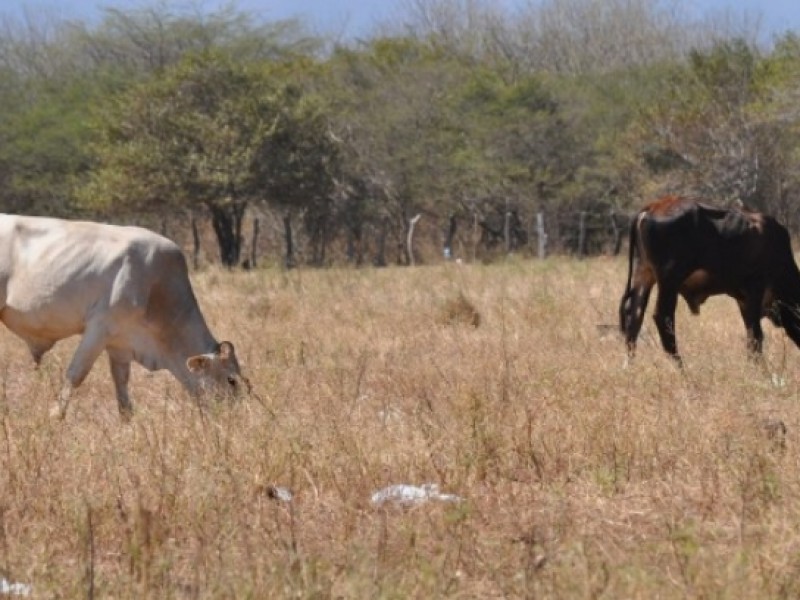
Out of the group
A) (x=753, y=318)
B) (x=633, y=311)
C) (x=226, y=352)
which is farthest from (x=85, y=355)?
(x=753, y=318)

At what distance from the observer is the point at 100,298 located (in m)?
8.69

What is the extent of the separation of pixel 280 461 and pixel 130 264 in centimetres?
297

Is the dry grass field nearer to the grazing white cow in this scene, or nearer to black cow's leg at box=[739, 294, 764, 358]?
the grazing white cow

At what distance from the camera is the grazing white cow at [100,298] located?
867 cm

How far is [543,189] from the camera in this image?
130 ft

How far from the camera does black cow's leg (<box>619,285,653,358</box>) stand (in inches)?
427

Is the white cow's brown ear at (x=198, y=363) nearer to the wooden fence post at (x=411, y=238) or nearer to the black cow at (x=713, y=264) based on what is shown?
the black cow at (x=713, y=264)

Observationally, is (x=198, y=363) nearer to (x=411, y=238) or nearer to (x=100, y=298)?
(x=100, y=298)

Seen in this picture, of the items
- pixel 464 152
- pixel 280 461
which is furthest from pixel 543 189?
pixel 280 461

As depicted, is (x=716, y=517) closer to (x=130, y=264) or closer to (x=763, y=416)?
(x=763, y=416)

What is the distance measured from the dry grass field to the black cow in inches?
33.7

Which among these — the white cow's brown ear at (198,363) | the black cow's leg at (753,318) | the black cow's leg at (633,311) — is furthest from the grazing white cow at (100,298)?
the black cow's leg at (753,318)

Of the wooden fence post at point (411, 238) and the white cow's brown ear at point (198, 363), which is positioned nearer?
the white cow's brown ear at point (198, 363)

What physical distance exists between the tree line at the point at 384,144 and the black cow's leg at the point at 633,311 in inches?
828
